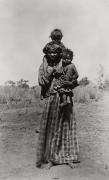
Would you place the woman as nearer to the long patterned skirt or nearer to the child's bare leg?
the long patterned skirt

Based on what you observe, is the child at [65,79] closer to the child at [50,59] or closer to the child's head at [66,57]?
the child's head at [66,57]

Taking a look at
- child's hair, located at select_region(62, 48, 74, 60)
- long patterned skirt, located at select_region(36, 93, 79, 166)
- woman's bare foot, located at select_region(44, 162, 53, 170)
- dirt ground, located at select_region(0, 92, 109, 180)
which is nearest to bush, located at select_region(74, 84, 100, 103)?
dirt ground, located at select_region(0, 92, 109, 180)

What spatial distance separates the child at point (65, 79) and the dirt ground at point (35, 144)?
1.32m

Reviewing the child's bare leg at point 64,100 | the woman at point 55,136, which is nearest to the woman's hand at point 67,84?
the woman at point 55,136

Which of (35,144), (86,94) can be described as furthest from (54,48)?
(86,94)

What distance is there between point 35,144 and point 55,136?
8.85 feet

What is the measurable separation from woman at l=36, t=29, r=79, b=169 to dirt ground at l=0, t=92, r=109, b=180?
20cm

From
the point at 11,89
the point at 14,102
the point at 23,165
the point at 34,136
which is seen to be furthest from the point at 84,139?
the point at 11,89

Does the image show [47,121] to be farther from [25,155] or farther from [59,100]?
[25,155]

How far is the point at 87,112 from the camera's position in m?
14.6

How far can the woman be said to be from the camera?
814cm

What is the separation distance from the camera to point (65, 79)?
8.18m

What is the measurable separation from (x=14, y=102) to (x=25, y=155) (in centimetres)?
818

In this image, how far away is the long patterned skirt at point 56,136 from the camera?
814cm
